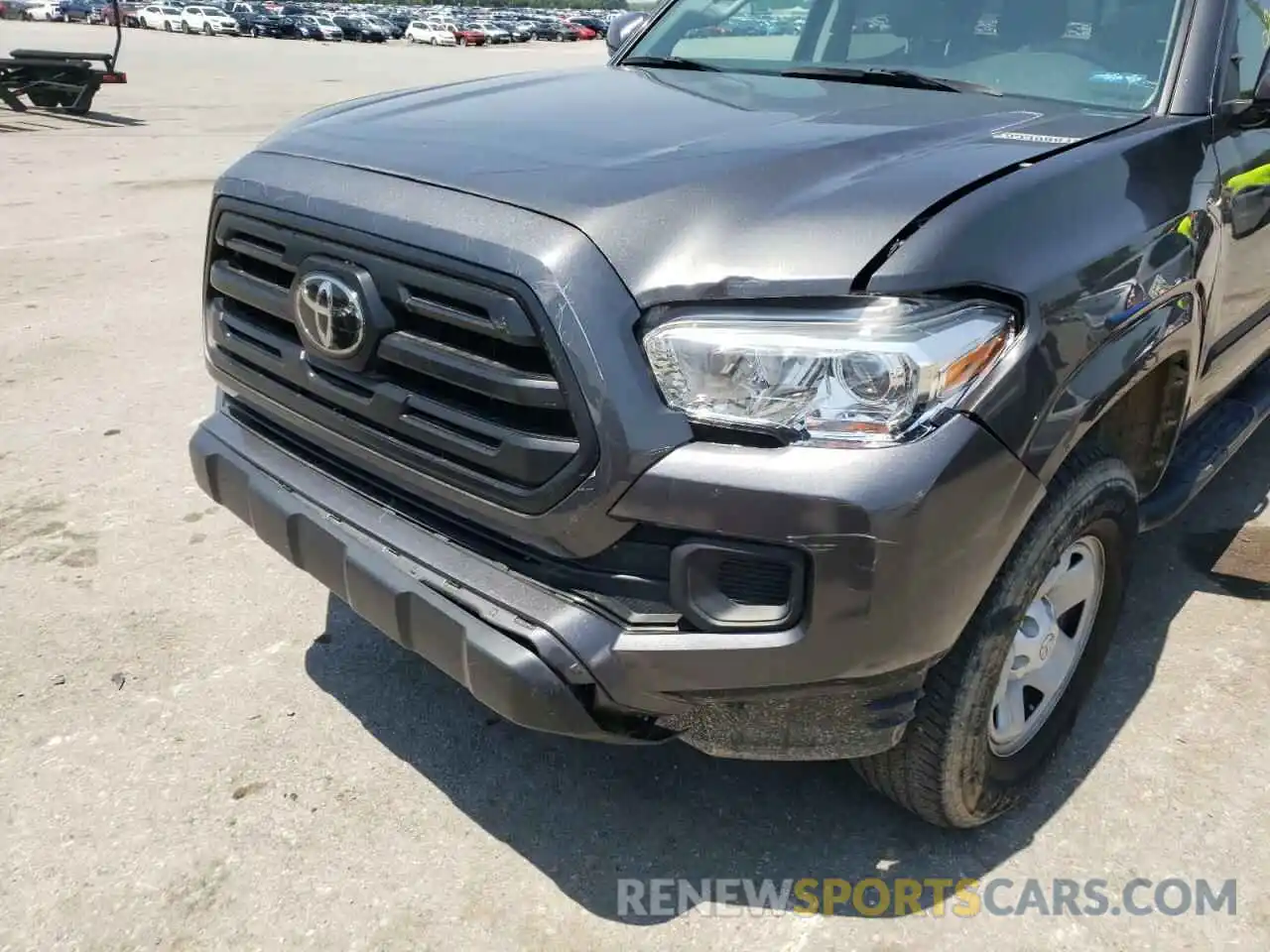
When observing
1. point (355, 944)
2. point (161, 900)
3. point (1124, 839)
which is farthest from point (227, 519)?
point (1124, 839)

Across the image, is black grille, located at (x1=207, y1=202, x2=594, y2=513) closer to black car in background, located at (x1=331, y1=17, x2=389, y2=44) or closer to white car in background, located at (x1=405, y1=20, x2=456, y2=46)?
white car in background, located at (x1=405, y1=20, x2=456, y2=46)

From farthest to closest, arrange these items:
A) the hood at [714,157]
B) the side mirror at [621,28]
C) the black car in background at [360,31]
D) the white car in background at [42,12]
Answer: the white car in background at [42,12]
the black car in background at [360,31]
the side mirror at [621,28]
the hood at [714,157]

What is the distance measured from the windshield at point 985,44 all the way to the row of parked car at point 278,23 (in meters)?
50.0

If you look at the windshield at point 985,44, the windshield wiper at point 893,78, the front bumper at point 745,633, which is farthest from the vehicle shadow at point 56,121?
the front bumper at point 745,633

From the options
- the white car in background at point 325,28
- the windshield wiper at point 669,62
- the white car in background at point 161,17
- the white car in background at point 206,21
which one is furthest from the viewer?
the white car in background at point 161,17

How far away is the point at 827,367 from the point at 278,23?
56263 mm

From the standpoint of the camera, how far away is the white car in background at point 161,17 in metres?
53.3

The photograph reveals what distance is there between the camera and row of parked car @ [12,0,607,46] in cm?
5150

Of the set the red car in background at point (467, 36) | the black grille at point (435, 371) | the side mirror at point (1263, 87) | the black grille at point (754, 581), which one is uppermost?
the side mirror at point (1263, 87)

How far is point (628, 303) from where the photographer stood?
1.89 meters

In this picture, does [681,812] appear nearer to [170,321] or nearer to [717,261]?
[717,261]

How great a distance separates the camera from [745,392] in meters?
1.86

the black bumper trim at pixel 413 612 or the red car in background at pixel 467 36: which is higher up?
the black bumper trim at pixel 413 612

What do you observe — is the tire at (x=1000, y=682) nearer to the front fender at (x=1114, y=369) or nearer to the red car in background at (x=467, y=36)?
the front fender at (x=1114, y=369)
